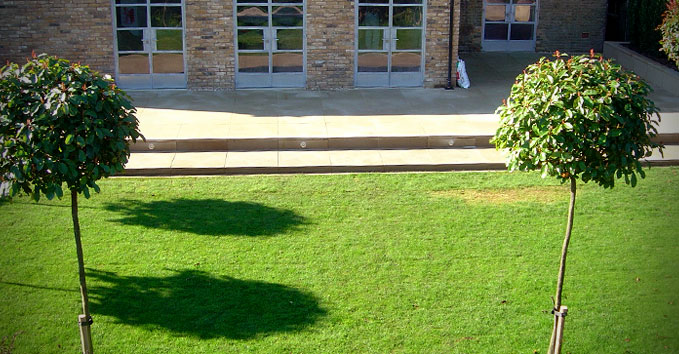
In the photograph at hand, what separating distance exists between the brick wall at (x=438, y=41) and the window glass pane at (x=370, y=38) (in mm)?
1064

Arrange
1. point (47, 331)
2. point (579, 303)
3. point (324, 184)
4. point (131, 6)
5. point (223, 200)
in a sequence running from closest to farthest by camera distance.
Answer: point (47, 331) < point (579, 303) < point (223, 200) < point (324, 184) < point (131, 6)

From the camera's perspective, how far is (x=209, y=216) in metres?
11.2

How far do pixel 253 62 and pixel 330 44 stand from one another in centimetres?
178

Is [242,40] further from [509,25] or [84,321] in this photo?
[84,321]

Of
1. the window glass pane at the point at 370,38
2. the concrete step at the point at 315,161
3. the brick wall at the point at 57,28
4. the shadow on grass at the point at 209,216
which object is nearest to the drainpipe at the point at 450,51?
the window glass pane at the point at 370,38

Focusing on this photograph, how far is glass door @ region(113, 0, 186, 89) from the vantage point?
17797mm

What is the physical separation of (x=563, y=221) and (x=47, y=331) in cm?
677

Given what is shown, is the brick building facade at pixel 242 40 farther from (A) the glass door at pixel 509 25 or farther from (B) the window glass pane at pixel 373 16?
(A) the glass door at pixel 509 25

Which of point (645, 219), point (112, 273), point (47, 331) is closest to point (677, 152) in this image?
point (645, 219)

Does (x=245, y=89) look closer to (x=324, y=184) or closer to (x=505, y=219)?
(x=324, y=184)

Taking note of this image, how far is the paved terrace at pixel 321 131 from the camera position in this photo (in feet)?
44.5

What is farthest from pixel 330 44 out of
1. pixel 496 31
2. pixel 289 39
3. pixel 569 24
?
pixel 569 24

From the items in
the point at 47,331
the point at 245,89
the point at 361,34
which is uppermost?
the point at 361,34

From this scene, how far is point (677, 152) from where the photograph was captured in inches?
570
